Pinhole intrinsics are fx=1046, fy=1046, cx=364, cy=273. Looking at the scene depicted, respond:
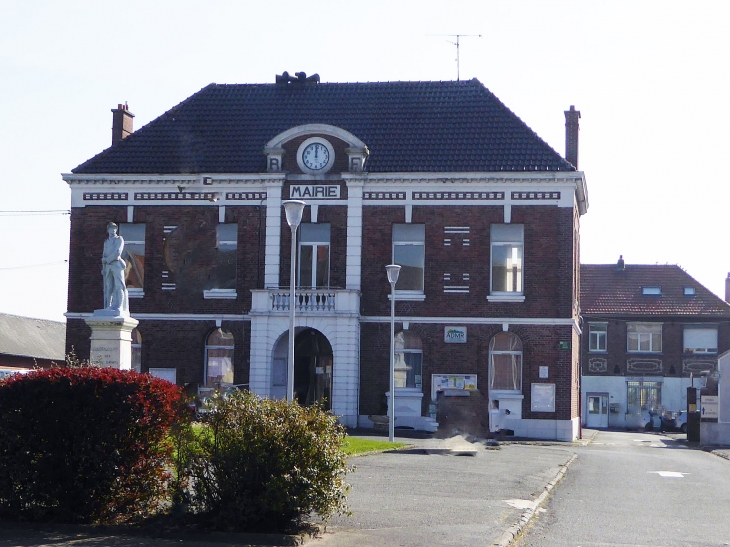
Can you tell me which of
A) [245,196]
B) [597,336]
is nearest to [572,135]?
[245,196]

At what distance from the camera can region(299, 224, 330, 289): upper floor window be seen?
36.0 metres

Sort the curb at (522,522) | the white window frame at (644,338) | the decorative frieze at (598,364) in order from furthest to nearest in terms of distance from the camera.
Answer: the decorative frieze at (598,364), the white window frame at (644,338), the curb at (522,522)

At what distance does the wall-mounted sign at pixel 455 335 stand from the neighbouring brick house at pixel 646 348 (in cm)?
3019

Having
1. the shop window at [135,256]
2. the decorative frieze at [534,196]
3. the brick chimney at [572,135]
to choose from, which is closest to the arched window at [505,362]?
the decorative frieze at [534,196]

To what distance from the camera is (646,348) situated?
63312mm

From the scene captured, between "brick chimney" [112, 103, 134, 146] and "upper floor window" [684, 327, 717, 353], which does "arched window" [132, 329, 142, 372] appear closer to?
"brick chimney" [112, 103, 134, 146]

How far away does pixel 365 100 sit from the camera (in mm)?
38688

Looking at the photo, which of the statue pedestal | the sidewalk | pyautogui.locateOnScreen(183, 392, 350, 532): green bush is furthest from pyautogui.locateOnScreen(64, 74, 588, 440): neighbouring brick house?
pyautogui.locateOnScreen(183, 392, 350, 532): green bush

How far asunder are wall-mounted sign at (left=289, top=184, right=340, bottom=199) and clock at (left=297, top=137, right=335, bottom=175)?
1.58 feet

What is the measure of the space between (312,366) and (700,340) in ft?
113

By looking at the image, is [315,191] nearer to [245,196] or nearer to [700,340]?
[245,196]

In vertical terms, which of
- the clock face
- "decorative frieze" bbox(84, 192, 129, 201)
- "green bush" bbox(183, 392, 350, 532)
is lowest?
"green bush" bbox(183, 392, 350, 532)

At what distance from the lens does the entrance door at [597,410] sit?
62.8m

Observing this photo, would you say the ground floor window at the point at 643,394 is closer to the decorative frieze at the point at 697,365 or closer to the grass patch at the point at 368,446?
the decorative frieze at the point at 697,365
